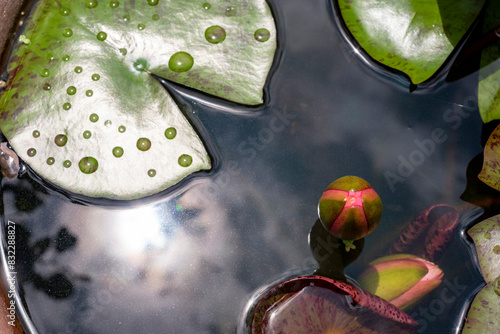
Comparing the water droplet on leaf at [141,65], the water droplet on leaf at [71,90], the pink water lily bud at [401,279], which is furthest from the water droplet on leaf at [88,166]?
the pink water lily bud at [401,279]

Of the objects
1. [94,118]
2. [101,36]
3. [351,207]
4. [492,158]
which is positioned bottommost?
[351,207]

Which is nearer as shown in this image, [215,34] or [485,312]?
[485,312]

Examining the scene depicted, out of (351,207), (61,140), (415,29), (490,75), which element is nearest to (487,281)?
(351,207)

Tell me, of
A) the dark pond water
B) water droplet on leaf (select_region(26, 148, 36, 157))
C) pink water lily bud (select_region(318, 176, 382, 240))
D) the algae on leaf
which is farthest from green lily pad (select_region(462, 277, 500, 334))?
water droplet on leaf (select_region(26, 148, 36, 157))

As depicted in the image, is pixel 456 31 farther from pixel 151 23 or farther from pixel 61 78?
pixel 61 78

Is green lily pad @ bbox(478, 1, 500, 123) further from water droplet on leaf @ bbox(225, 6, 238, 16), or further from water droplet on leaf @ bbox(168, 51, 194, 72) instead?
water droplet on leaf @ bbox(168, 51, 194, 72)

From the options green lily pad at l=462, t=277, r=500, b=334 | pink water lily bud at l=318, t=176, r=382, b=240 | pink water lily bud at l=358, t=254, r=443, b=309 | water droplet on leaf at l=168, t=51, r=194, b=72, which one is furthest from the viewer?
water droplet on leaf at l=168, t=51, r=194, b=72

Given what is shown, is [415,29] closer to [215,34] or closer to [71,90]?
[215,34]

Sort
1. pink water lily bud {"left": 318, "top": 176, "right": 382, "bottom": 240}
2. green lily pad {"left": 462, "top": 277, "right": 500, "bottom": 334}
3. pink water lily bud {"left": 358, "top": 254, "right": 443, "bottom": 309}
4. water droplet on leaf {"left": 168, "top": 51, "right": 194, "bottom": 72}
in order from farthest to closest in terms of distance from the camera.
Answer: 1. water droplet on leaf {"left": 168, "top": 51, "right": 194, "bottom": 72}
2. pink water lily bud {"left": 358, "top": 254, "right": 443, "bottom": 309}
3. green lily pad {"left": 462, "top": 277, "right": 500, "bottom": 334}
4. pink water lily bud {"left": 318, "top": 176, "right": 382, "bottom": 240}
